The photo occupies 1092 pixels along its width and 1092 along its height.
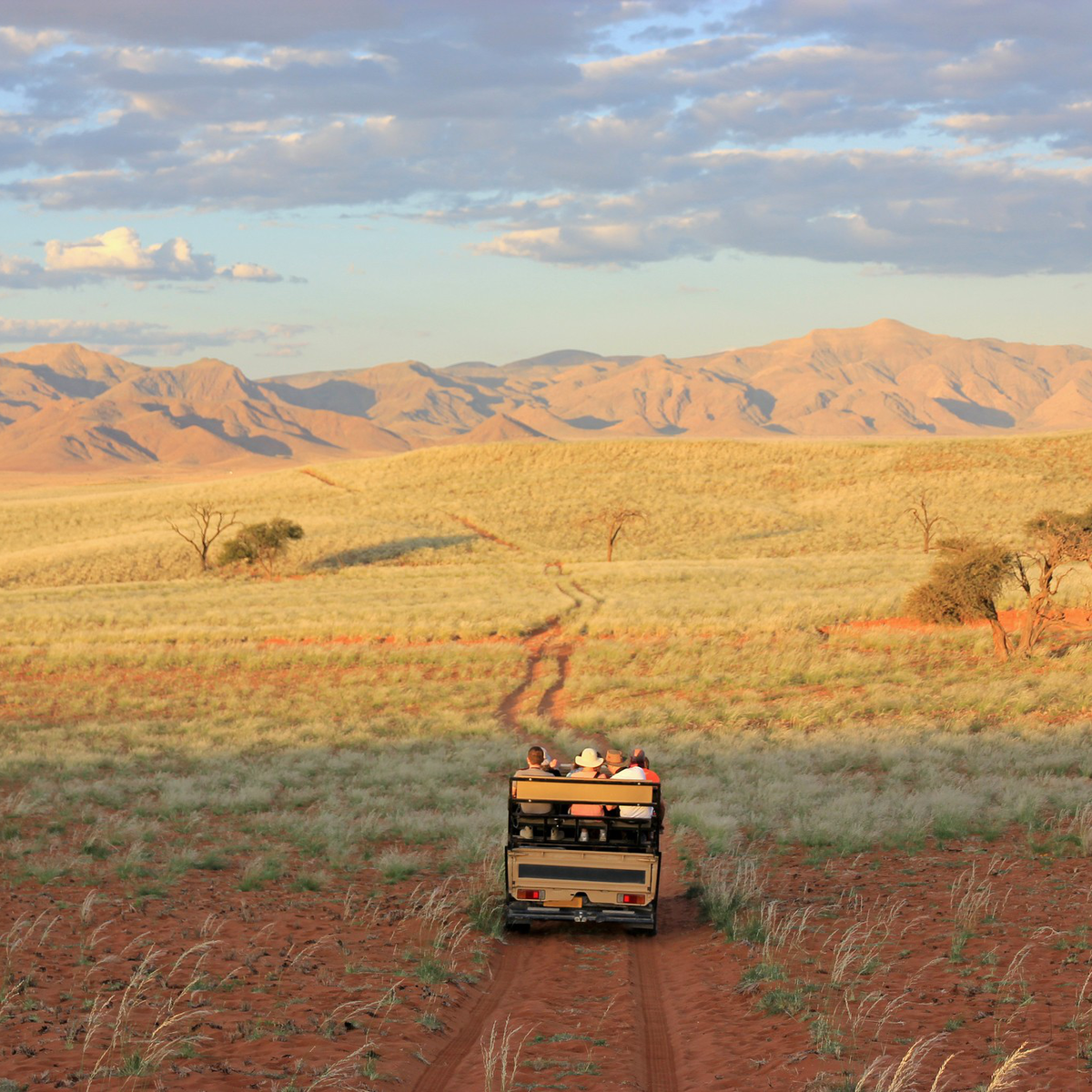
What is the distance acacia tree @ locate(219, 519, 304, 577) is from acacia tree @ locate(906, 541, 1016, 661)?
35662mm

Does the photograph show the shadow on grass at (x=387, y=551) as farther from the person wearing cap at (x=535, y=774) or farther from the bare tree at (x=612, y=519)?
the person wearing cap at (x=535, y=774)

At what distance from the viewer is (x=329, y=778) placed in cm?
1869

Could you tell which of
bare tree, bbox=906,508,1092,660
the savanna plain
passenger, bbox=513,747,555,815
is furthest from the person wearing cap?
bare tree, bbox=906,508,1092,660

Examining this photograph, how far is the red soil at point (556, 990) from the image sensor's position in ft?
23.7

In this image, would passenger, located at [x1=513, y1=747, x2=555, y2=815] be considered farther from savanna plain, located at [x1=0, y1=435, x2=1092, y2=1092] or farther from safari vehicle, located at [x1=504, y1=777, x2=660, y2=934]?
savanna plain, located at [x1=0, y1=435, x2=1092, y2=1092]

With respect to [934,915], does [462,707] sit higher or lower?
lower

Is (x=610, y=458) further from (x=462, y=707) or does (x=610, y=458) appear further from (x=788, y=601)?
(x=462, y=707)

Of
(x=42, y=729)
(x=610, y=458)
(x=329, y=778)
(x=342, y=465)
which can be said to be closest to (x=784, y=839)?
(x=329, y=778)

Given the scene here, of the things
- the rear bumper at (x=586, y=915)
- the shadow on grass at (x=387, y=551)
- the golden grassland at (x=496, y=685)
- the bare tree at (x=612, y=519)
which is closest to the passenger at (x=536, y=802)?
the rear bumper at (x=586, y=915)

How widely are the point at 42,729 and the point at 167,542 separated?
4436 centimetres

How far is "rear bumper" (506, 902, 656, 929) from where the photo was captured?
10.4 m

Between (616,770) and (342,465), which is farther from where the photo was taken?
(342,465)

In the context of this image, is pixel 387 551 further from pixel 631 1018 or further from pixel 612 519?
pixel 631 1018

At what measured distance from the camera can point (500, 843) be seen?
45.4 ft
